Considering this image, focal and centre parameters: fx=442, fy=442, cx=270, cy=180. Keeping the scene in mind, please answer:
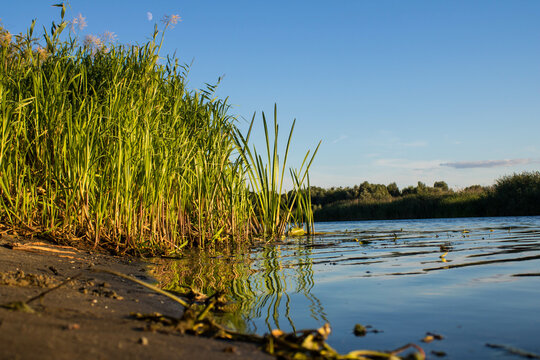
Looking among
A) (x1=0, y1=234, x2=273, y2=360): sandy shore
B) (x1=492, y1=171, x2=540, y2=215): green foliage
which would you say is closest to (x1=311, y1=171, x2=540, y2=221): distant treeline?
(x1=492, y1=171, x2=540, y2=215): green foliage

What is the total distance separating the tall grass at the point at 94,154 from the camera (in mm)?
3889

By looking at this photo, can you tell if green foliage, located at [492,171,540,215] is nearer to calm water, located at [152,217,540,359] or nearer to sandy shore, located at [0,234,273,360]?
calm water, located at [152,217,540,359]

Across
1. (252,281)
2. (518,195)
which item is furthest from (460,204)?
(252,281)

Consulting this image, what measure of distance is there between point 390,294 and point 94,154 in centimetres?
285

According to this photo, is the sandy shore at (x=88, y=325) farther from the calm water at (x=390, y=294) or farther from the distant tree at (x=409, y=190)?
the distant tree at (x=409, y=190)

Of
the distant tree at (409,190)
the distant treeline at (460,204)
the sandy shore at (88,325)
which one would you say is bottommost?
the sandy shore at (88,325)

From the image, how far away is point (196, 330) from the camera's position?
1646 mm

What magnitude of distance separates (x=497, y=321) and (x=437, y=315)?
0.25 metres

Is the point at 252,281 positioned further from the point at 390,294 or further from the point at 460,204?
the point at 460,204

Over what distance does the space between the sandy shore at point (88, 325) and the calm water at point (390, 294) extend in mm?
441

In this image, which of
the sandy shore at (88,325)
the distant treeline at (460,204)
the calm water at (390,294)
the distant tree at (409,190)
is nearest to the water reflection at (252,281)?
the calm water at (390,294)

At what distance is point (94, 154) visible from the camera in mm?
4016

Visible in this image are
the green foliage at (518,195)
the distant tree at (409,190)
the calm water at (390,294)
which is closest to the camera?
the calm water at (390,294)

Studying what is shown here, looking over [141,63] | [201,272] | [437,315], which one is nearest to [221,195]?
[141,63]
